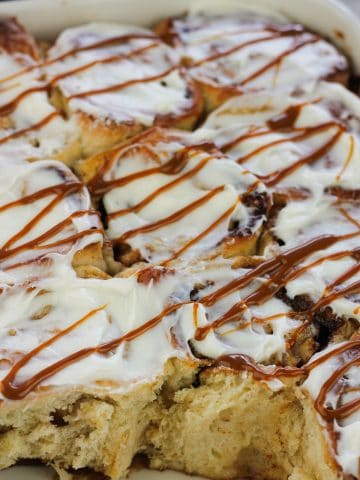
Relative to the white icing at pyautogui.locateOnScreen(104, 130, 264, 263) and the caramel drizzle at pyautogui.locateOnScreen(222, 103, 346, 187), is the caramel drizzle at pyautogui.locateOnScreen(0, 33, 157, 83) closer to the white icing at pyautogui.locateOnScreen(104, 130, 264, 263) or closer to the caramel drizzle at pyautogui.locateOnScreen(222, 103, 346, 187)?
the white icing at pyautogui.locateOnScreen(104, 130, 264, 263)

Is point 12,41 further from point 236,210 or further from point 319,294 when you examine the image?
point 319,294

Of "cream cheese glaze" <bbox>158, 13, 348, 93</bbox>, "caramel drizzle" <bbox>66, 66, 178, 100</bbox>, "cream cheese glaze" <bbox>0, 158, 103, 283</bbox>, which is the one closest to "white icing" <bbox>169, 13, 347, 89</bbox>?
"cream cheese glaze" <bbox>158, 13, 348, 93</bbox>

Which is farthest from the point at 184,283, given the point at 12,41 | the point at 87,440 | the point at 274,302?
the point at 12,41

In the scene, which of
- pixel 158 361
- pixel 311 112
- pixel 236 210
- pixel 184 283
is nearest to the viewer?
pixel 158 361

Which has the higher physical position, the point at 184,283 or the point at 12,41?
the point at 12,41

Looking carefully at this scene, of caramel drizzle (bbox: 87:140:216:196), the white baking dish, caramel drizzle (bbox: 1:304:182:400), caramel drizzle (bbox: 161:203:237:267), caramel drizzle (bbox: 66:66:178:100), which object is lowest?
caramel drizzle (bbox: 1:304:182:400)
